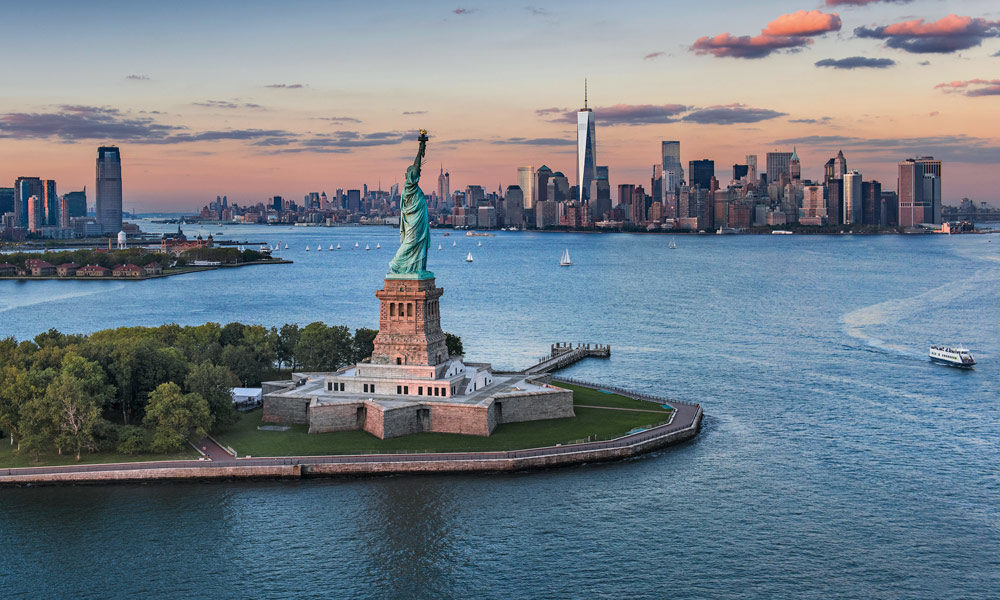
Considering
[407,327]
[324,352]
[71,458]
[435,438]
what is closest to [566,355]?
[324,352]

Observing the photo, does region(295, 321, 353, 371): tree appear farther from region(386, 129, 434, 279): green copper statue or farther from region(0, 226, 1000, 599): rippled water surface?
region(0, 226, 1000, 599): rippled water surface

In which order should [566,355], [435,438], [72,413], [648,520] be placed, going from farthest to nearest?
1. [566,355]
2. [435,438]
3. [72,413]
4. [648,520]

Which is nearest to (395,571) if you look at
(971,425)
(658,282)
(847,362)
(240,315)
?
(971,425)

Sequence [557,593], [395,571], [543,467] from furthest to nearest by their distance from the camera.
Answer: [543,467], [395,571], [557,593]

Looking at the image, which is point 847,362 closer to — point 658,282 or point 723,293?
point 723,293

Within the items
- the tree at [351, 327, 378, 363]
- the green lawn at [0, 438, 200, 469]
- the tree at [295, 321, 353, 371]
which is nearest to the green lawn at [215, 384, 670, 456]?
the green lawn at [0, 438, 200, 469]

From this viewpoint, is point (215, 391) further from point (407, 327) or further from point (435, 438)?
point (435, 438)
